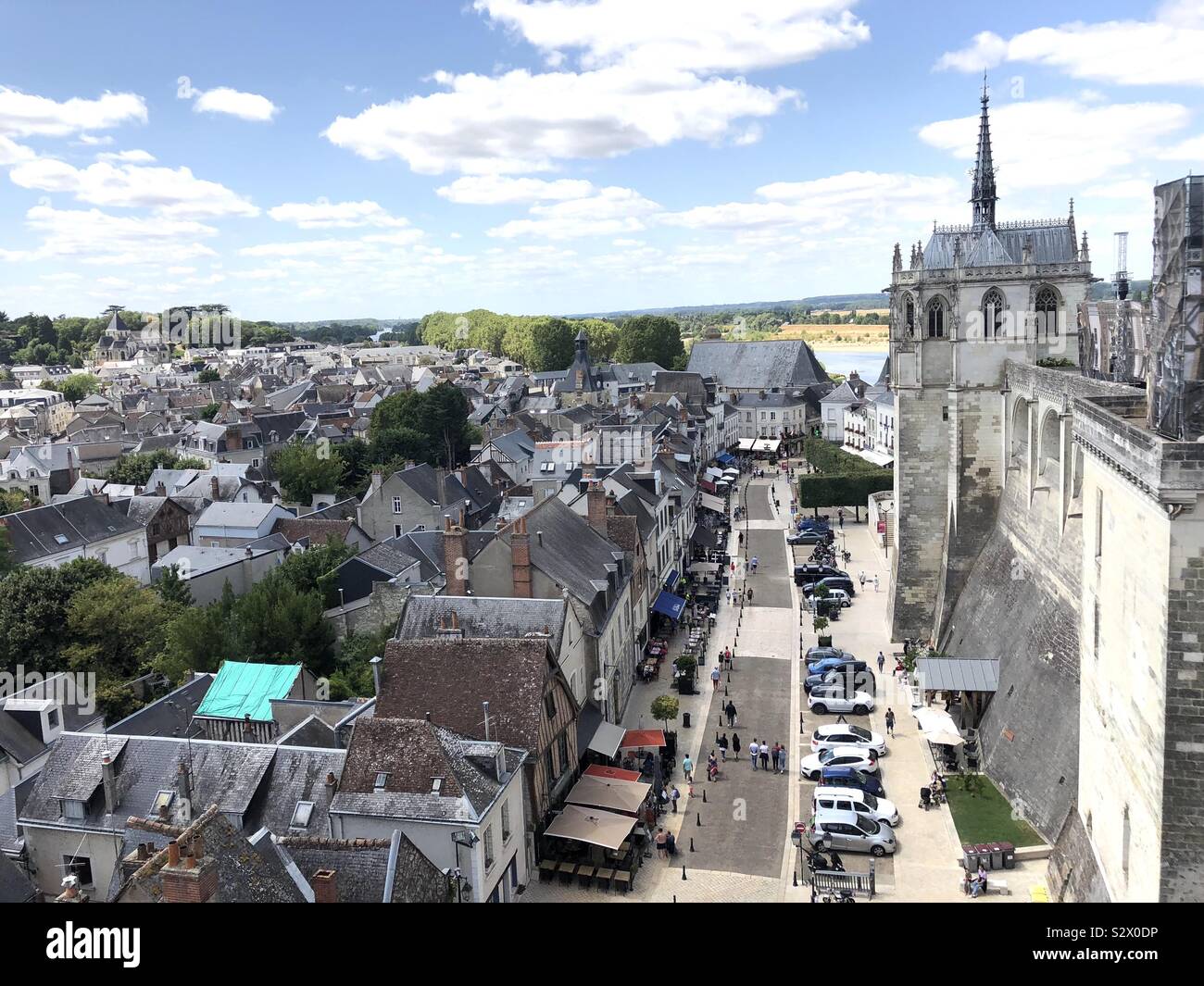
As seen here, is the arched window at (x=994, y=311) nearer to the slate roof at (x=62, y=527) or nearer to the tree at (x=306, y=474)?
the slate roof at (x=62, y=527)

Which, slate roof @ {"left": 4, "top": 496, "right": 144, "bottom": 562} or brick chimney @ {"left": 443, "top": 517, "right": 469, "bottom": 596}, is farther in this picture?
slate roof @ {"left": 4, "top": 496, "right": 144, "bottom": 562}

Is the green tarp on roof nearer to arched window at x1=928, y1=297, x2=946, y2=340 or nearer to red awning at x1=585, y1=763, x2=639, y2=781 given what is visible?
red awning at x1=585, y1=763, x2=639, y2=781

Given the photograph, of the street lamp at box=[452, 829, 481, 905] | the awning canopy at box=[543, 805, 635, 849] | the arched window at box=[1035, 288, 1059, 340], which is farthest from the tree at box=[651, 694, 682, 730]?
the arched window at box=[1035, 288, 1059, 340]

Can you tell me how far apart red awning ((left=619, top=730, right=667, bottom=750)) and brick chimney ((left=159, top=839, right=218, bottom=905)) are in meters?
14.3

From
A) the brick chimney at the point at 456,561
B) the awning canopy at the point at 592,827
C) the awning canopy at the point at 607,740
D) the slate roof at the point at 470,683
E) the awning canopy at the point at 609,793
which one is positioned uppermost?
the brick chimney at the point at 456,561

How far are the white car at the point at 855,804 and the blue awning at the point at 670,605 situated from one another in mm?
14764

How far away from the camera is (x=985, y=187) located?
123 feet

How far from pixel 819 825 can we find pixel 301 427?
2583 inches

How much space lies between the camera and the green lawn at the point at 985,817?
2170cm

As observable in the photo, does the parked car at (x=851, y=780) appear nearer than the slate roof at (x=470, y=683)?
No

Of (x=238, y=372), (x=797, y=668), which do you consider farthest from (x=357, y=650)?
(x=238, y=372)

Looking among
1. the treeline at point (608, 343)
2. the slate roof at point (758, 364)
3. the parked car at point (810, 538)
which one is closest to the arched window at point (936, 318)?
the parked car at point (810, 538)

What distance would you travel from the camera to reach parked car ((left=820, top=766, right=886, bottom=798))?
24.5 meters
